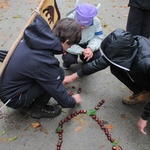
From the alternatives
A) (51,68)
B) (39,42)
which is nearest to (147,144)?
(51,68)

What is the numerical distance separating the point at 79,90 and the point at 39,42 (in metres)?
1.01

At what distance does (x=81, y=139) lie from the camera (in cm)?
203

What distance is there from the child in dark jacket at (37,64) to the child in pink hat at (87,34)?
0.54 meters

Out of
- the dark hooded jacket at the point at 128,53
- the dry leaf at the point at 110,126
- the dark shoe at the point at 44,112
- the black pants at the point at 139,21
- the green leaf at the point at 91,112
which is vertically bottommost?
the dry leaf at the point at 110,126

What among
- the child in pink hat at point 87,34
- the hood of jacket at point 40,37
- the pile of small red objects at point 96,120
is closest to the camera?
the hood of jacket at point 40,37

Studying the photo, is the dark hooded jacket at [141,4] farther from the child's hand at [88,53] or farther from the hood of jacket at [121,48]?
the hood of jacket at [121,48]

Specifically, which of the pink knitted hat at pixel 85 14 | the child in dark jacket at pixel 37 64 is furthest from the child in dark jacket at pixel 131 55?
the pink knitted hat at pixel 85 14

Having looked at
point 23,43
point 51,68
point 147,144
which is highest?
point 23,43

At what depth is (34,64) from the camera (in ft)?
5.60

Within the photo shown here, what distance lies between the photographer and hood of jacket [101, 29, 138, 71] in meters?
1.73

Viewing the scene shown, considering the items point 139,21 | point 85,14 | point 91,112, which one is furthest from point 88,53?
point 139,21

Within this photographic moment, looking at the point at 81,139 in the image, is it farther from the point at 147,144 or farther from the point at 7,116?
the point at 7,116

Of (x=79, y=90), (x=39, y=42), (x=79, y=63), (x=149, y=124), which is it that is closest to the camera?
(x=39, y=42)

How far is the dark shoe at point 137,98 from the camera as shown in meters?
2.19
